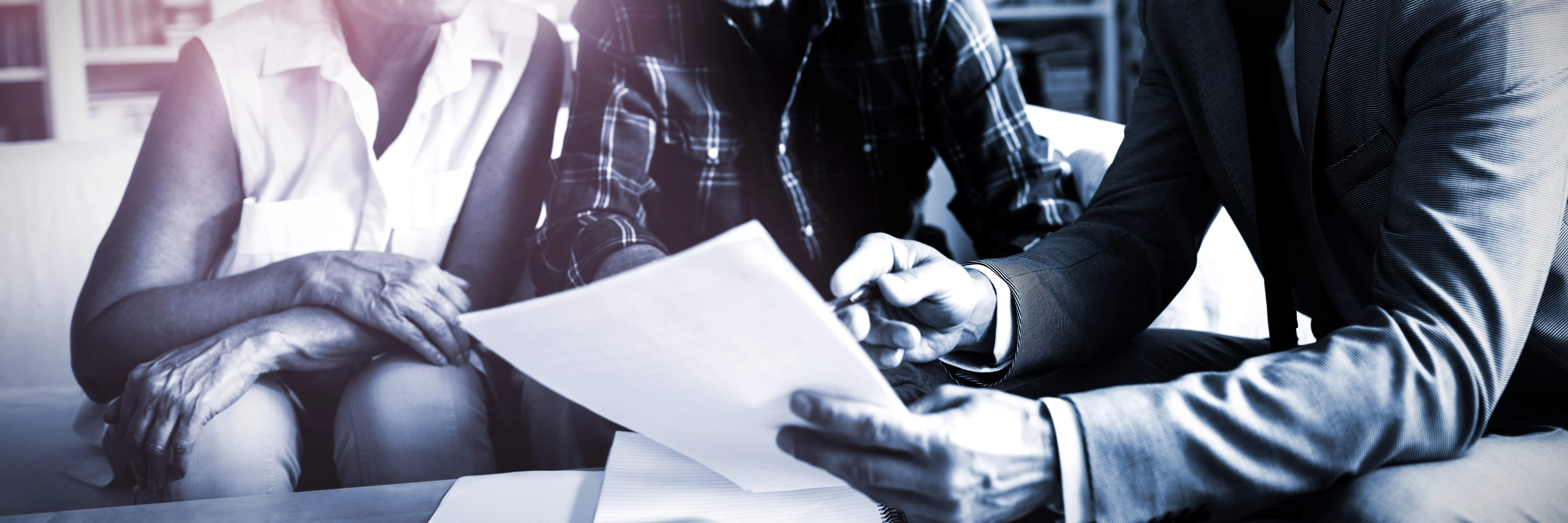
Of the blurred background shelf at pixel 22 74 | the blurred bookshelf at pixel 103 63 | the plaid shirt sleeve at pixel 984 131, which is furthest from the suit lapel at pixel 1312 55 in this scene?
the blurred background shelf at pixel 22 74

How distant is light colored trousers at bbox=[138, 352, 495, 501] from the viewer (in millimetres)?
810

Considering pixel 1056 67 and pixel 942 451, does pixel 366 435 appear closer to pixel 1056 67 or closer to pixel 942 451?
pixel 942 451

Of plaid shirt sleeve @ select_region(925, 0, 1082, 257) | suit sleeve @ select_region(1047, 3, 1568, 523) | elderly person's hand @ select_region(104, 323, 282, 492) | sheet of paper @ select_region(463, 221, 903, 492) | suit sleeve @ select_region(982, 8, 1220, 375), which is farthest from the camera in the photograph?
plaid shirt sleeve @ select_region(925, 0, 1082, 257)

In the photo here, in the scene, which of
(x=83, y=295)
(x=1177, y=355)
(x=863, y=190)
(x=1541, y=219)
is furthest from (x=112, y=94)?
(x=1541, y=219)

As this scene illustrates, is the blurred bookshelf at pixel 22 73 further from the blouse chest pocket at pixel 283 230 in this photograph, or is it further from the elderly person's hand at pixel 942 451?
the elderly person's hand at pixel 942 451

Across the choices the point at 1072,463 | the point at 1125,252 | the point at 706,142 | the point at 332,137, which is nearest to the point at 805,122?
the point at 706,142

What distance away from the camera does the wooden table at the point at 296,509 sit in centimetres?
56

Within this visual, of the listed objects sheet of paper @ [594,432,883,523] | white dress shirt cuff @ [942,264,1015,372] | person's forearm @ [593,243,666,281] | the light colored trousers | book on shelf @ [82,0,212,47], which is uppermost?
book on shelf @ [82,0,212,47]

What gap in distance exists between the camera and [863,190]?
0.99 metres

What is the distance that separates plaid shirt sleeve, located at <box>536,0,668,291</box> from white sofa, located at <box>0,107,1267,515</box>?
1.47ft

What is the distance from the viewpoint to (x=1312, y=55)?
58 centimetres

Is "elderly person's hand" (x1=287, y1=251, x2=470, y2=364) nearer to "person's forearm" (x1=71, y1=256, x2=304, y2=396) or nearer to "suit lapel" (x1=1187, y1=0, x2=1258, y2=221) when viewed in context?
"person's forearm" (x1=71, y1=256, x2=304, y2=396)

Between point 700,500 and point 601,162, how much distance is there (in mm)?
518

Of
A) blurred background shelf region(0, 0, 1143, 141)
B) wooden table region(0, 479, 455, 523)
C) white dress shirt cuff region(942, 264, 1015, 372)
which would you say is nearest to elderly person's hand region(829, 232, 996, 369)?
white dress shirt cuff region(942, 264, 1015, 372)
